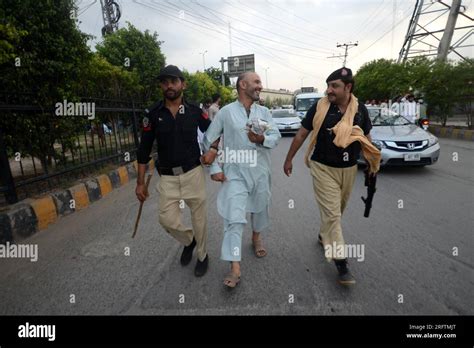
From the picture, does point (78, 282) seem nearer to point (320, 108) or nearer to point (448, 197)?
point (320, 108)

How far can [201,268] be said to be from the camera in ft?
8.91

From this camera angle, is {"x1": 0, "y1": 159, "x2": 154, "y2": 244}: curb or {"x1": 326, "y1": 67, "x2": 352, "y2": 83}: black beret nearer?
{"x1": 326, "y1": 67, "x2": 352, "y2": 83}: black beret

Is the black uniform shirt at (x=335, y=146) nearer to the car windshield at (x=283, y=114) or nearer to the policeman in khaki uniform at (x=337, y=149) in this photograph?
the policeman in khaki uniform at (x=337, y=149)

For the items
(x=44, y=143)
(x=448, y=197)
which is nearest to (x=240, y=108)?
(x=448, y=197)

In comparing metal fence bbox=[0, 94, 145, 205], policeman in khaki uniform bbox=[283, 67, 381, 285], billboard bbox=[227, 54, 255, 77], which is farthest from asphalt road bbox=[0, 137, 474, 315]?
billboard bbox=[227, 54, 255, 77]

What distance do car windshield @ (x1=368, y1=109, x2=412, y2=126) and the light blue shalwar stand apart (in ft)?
18.3

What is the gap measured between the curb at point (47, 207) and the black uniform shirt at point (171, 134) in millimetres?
2286

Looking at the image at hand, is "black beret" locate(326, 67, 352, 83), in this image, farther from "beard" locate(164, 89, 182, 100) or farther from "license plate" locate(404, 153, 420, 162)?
"license plate" locate(404, 153, 420, 162)

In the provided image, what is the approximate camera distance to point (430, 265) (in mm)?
2691

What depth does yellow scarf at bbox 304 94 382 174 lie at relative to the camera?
2.45 m

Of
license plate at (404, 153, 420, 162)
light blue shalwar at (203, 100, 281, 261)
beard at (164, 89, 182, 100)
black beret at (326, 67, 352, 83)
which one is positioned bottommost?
license plate at (404, 153, 420, 162)

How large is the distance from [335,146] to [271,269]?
1.32 metres

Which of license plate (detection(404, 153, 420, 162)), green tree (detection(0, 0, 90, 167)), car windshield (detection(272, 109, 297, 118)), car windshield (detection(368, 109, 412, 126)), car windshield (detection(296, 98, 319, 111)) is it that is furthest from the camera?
car windshield (detection(296, 98, 319, 111))

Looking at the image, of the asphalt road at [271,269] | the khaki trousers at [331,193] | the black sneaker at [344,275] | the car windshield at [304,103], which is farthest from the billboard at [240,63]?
the black sneaker at [344,275]
